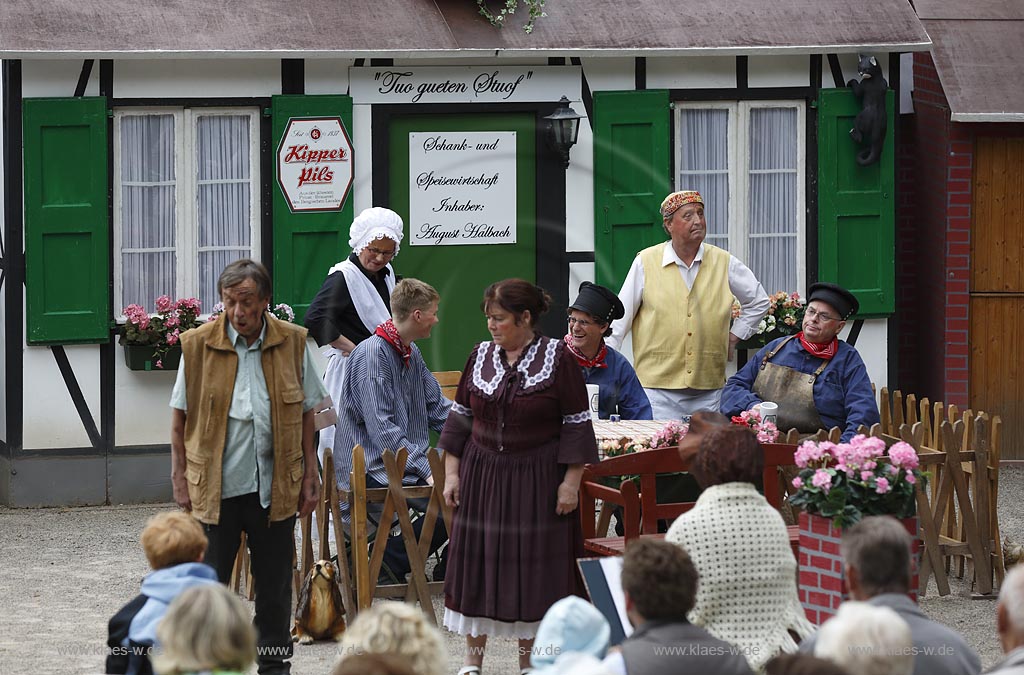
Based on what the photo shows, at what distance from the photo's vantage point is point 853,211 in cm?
1150

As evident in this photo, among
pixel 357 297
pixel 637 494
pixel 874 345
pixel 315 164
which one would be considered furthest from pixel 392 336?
pixel 874 345

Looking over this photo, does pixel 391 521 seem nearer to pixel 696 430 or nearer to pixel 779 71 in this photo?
pixel 696 430

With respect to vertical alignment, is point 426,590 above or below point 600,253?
below

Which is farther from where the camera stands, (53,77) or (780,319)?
(780,319)

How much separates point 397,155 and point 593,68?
1450 millimetres

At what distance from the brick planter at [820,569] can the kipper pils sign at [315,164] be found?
520 centimetres

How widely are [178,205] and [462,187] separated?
1864 mm

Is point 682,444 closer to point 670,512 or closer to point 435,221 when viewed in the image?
point 670,512

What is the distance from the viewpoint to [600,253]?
11188 mm

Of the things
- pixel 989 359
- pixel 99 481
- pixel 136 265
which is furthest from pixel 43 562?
pixel 989 359

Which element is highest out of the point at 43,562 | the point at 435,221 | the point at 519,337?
the point at 435,221

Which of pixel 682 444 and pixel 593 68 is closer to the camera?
pixel 682 444

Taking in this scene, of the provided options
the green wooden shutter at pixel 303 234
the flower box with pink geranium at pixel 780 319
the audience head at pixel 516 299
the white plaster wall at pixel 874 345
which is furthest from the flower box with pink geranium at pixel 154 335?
the white plaster wall at pixel 874 345

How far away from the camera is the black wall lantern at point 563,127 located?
10945 millimetres
